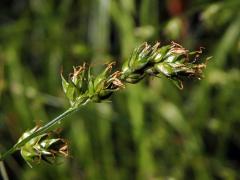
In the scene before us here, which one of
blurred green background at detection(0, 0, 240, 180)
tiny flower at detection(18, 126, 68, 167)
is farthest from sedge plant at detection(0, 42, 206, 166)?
blurred green background at detection(0, 0, 240, 180)

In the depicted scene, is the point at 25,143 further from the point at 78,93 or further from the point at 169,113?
the point at 169,113

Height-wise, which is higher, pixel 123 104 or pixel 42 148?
pixel 42 148

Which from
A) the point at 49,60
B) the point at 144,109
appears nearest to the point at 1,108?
the point at 49,60

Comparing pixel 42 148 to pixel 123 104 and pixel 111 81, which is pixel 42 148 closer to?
pixel 111 81

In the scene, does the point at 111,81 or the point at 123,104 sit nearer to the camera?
the point at 111,81

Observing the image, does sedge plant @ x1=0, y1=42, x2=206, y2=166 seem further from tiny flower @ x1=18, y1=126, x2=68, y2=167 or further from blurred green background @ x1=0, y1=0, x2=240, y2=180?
blurred green background @ x1=0, y1=0, x2=240, y2=180

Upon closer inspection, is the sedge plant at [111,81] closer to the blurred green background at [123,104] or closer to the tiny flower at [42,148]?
the tiny flower at [42,148]

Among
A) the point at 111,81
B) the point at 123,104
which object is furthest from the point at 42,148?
the point at 123,104
